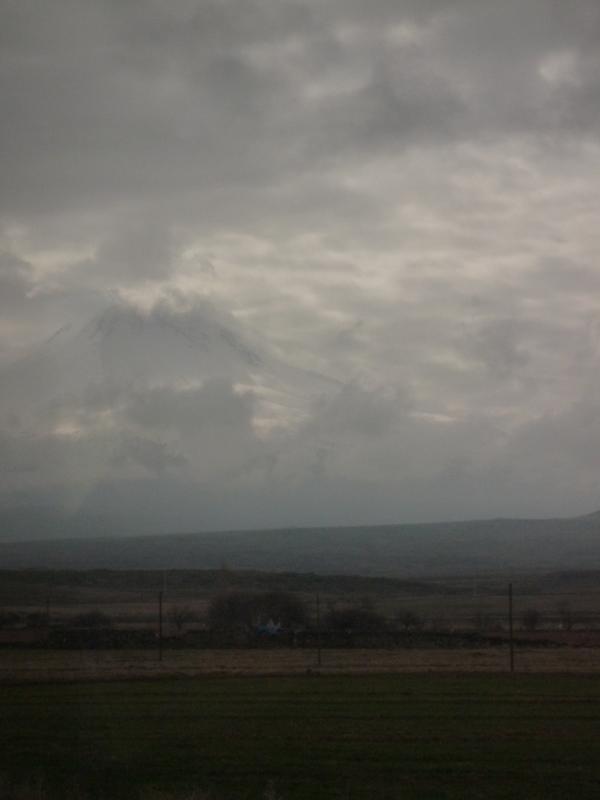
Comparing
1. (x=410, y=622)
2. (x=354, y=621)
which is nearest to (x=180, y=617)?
(x=354, y=621)

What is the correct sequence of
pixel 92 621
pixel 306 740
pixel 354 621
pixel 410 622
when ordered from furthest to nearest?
pixel 410 622 < pixel 354 621 < pixel 92 621 < pixel 306 740

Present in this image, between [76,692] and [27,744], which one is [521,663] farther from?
[27,744]

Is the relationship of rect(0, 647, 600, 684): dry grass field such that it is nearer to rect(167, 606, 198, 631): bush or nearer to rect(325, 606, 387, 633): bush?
rect(325, 606, 387, 633): bush

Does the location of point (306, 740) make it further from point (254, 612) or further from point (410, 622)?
point (254, 612)

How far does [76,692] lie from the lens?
23797mm

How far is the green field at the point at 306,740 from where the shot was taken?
13.1m

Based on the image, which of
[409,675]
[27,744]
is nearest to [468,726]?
[27,744]

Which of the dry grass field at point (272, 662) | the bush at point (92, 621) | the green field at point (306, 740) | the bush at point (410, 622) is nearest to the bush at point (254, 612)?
the bush at point (410, 622)

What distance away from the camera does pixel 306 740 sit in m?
16.5

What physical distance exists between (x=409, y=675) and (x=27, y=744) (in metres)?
13.0

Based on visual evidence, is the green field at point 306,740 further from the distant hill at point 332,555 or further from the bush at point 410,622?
the distant hill at point 332,555

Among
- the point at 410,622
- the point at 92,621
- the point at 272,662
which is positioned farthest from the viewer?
the point at 410,622

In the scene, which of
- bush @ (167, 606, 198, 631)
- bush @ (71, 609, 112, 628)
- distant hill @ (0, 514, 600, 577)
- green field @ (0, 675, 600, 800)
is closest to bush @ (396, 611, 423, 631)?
bush @ (167, 606, 198, 631)

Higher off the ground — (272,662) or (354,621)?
(272,662)
